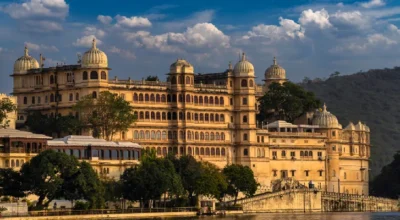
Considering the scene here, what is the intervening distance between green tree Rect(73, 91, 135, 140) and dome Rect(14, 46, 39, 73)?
12600 millimetres

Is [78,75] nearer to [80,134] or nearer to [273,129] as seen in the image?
[80,134]

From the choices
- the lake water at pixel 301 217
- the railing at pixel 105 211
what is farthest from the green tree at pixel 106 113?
the lake water at pixel 301 217

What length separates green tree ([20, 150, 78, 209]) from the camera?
374 feet

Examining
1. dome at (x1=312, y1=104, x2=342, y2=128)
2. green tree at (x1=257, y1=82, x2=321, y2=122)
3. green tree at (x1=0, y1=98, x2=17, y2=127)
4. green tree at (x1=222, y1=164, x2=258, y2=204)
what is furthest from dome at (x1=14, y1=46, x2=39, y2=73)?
dome at (x1=312, y1=104, x2=342, y2=128)

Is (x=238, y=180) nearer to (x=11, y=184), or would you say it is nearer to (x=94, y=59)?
(x=94, y=59)

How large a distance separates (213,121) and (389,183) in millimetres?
34798

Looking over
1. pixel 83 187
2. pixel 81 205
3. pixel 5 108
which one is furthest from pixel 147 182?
pixel 5 108

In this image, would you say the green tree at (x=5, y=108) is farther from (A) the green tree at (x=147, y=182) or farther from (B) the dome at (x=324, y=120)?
(B) the dome at (x=324, y=120)

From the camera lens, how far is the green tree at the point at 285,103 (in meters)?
165

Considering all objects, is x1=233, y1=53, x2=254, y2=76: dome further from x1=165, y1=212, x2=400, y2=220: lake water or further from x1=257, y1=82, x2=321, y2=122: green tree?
x1=165, y1=212, x2=400, y2=220: lake water

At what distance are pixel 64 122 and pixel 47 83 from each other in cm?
927

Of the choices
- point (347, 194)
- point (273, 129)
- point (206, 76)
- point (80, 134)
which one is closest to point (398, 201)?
point (347, 194)

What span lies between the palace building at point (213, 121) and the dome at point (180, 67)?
0.40 feet

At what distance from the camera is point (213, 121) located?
508 ft
